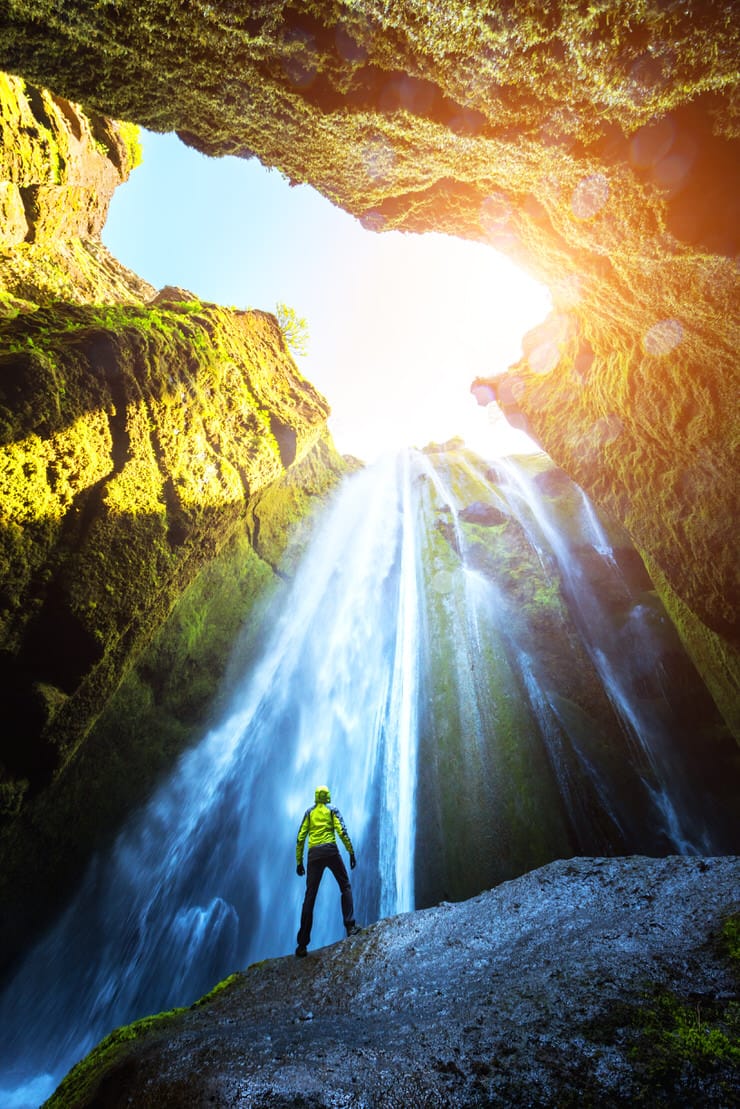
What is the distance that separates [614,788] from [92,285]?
17.2 meters

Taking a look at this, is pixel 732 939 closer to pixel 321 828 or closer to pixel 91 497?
pixel 321 828

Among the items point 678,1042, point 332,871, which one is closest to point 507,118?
point 678,1042

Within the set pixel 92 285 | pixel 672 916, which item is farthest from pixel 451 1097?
pixel 92 285

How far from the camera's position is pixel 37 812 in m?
6.66

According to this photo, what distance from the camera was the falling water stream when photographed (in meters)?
7.43

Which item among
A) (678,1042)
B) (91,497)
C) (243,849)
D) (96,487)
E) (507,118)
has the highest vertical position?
(507,118)

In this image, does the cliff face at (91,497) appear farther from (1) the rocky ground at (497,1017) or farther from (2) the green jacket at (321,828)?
(1) the rocky ground at (497,1017)

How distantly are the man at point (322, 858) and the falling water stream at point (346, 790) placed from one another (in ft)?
17.4

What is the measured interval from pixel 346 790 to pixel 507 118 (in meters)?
13.0

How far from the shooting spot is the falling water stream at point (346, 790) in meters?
7.43

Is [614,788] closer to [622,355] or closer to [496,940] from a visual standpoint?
[496,940]

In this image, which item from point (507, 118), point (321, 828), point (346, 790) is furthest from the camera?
point (346, 790)

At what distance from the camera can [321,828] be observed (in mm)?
5199

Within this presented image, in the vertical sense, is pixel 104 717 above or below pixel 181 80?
below
